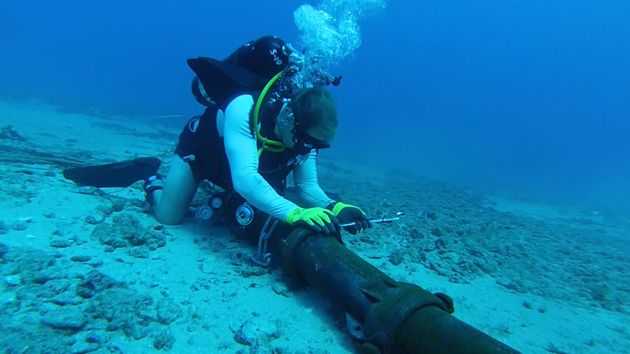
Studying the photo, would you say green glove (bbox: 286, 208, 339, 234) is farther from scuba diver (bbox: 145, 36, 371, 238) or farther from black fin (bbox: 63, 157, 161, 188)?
black fin (bbox: 63, 157, 161, 188)

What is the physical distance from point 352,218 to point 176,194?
1.78 metres

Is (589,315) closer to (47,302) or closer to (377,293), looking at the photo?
(377,293)

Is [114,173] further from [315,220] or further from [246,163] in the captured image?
[315,220]

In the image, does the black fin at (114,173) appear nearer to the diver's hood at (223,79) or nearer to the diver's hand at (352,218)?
the diver's hood at (223,79)

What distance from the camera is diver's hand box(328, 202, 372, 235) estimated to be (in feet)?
10.9

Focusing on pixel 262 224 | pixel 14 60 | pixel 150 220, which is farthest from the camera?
pixel 14 60

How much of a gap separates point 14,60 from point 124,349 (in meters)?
53.8

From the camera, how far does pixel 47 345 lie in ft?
6.07

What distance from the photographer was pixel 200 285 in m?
2.81

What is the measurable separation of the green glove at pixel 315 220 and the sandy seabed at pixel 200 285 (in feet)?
1.72

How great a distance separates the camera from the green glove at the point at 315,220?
285cm

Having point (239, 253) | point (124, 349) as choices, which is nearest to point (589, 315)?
point (239, 253)

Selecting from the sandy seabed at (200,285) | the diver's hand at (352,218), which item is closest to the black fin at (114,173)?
the sandy seabed at (200,285)

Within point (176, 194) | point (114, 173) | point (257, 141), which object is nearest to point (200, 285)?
point (257, 141)
